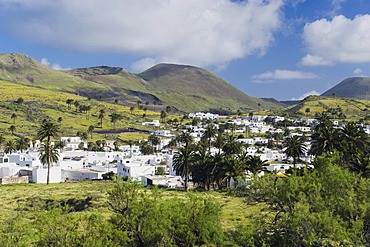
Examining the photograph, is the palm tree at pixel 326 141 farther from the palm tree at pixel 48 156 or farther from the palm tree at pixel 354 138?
the palm tree at pixel 48 156

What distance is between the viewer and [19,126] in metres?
158

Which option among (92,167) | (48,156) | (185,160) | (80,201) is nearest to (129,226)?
(80,201)

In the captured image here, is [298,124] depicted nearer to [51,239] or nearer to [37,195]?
[37,195]

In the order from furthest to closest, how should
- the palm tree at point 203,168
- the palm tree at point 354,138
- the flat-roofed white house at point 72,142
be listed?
the flat-roofed white house at point 72,142, the palm tree at point 203,168, the palm tree at point 354,138

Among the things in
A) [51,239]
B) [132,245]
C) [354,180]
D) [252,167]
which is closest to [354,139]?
[252,167]

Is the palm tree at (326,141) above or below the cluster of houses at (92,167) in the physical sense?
above

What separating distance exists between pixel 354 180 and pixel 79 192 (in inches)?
1694

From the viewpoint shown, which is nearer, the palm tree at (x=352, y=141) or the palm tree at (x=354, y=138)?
the palm tree at (x=352, y=141)

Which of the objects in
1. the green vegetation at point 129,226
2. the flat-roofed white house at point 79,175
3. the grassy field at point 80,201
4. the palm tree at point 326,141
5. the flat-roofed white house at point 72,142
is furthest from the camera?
the flat-roofed white house at point 72,142

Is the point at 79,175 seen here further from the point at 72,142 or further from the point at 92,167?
the point at 72,142

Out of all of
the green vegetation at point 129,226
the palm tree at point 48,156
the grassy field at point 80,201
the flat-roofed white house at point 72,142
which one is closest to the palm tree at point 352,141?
the grassy field at point 80,201

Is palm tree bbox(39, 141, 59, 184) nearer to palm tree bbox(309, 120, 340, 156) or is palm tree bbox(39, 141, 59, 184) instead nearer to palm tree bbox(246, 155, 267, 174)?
palm tree bbox(246, 155, 267, 174)

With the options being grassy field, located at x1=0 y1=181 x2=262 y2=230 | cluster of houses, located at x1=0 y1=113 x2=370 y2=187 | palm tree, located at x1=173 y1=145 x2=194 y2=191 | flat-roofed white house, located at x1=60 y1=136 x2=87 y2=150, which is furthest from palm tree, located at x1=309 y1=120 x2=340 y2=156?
flat-roofed white house, located at x1=60 y1=136 x2=87 y2=150

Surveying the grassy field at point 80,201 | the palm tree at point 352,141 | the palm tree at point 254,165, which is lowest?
the grassy field at point 80,201
